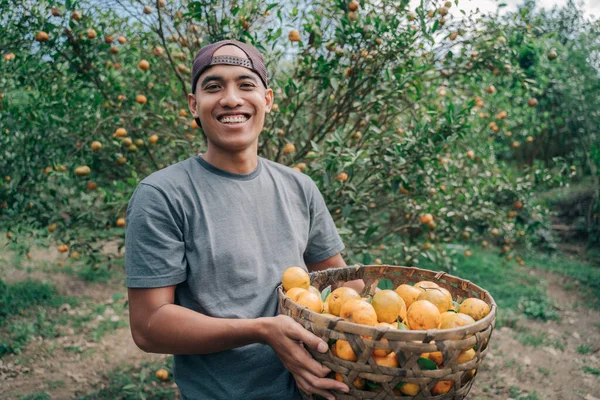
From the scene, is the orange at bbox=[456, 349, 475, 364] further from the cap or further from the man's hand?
the cap

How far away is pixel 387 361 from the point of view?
109cm

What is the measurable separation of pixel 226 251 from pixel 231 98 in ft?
1.71

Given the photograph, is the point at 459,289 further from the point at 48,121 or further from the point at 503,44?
the point at 48,121

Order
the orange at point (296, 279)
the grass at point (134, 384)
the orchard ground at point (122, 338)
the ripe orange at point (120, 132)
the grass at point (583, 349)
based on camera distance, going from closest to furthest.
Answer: the orange at point (296, 279) → the ripe orange at point (120, 132) → the grass at point (134, 384) → the orchard ground at point (122, 338) → the grass at point (583, 349)

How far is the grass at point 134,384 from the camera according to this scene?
131 inches

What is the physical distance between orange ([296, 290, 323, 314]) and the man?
9 centimetres

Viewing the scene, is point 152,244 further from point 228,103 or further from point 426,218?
point 426,218

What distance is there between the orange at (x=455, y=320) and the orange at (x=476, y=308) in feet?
0.13

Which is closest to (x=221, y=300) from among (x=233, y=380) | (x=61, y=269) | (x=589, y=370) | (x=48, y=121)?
(x=233, y=380)

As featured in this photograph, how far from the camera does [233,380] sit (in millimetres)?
1443

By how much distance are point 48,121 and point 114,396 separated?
2005 millimetres

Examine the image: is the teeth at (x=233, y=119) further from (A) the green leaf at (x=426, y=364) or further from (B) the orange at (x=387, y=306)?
(A) the green leaf at (x=426, y=364)

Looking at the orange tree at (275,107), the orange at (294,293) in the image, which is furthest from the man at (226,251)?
the orange tree at (275,107)

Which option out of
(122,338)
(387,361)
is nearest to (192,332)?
(387,361)
